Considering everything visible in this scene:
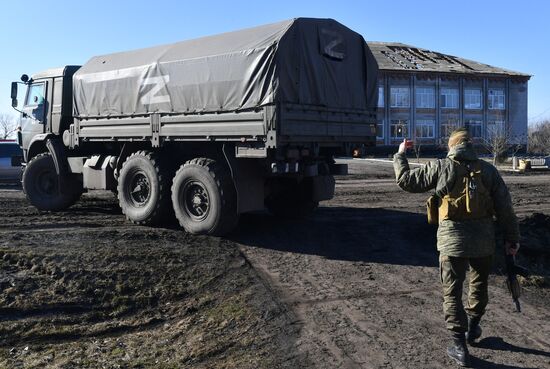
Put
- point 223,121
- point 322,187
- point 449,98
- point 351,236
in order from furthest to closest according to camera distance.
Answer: point 449,98
point 322,187
point 351,236
point 223,121

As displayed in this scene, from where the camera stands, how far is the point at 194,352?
488 centimetres

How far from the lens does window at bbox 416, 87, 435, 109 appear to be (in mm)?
58000

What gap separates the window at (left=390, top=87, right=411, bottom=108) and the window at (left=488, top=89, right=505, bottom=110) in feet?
33.7

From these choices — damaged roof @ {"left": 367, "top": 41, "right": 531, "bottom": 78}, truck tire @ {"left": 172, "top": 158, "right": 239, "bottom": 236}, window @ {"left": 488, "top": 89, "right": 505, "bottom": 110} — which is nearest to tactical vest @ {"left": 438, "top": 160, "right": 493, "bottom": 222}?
truck tire @ {"left": 172, "top": 158, "right": 239, "bottom": 236}

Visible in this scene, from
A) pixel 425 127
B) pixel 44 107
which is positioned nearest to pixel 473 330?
pixel 44 107

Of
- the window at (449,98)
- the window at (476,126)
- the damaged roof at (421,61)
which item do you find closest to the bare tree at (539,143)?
the window at (476,126)

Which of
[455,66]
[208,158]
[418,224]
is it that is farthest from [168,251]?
[455,66]

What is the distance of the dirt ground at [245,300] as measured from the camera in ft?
15.8

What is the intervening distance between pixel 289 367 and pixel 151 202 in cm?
590

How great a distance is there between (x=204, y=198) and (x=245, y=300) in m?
3.30

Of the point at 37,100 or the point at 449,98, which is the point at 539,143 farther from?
the point at 37,100

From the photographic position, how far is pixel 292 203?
10.9m

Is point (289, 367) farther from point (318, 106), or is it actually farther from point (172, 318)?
point (318, 106)

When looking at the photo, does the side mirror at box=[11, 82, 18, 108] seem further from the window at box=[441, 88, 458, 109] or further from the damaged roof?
the window at box=[441, 88, 458, 109]
